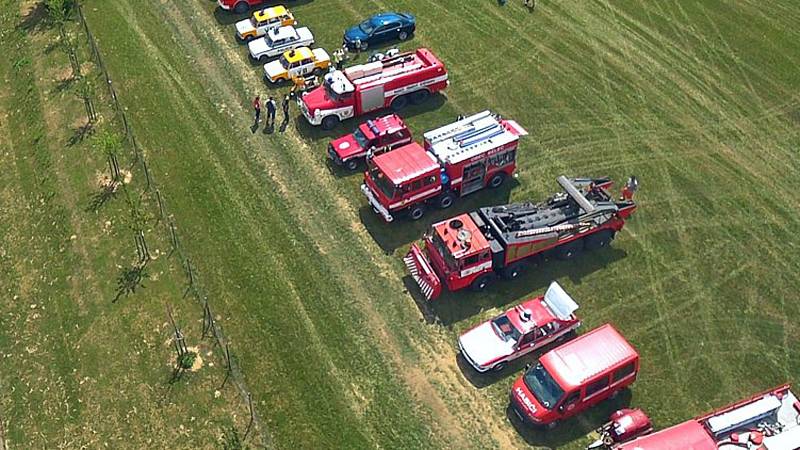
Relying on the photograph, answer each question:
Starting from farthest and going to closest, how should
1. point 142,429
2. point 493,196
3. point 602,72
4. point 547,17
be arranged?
point 547,17
point 602,72
point 493,196
point 142,429

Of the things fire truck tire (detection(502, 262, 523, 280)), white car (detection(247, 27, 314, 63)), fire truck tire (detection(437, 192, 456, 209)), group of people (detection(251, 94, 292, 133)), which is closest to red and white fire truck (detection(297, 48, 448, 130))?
group of people (detection(251, 94, 292, 133))

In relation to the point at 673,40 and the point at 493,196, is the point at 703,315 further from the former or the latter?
the point at 673,40

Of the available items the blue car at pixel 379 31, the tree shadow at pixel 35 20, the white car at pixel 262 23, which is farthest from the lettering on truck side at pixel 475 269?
the tree shadow at pixel 35 20

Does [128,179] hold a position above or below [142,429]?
above

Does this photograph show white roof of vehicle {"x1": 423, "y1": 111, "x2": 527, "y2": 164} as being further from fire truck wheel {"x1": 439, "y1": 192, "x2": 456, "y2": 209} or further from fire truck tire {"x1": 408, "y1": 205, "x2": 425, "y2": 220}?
fire truck tire {"x1": 408, "y1": 205, "x2": 425, "y2": 220}

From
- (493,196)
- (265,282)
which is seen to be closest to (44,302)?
(265,282)

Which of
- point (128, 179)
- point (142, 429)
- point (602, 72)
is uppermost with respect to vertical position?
point (602, 72)

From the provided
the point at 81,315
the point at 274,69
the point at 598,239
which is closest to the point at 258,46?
the point at 274,69
